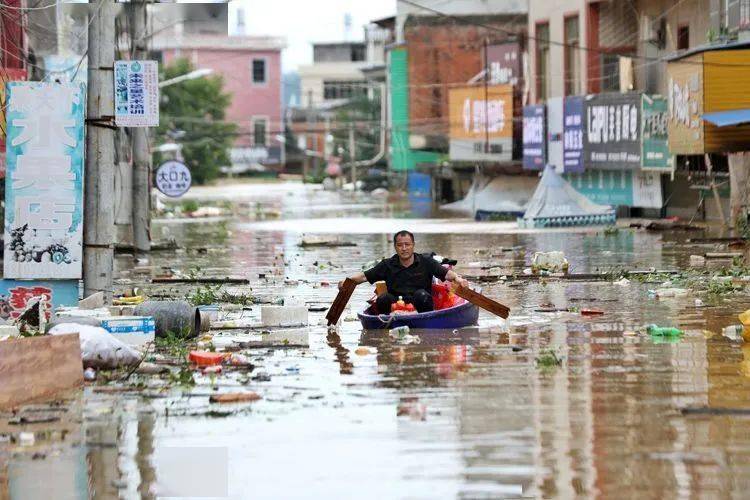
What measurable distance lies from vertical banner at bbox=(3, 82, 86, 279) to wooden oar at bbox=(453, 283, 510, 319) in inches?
201

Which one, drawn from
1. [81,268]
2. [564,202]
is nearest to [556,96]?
[564,202]

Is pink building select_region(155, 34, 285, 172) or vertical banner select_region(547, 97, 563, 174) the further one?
pink building select_region(155, 34, 285, 172)

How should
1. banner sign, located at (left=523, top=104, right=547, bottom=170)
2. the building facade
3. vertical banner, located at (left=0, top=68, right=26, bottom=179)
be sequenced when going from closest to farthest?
vertical banner, located at (left=0, top=68, right=26, bottom=179) → banner sign, located at (left=523, top=104, right=547, bottom=170) → the building facade

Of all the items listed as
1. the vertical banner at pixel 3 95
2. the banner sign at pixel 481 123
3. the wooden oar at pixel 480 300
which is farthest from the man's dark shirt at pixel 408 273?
the banner sign at pixel 481 123

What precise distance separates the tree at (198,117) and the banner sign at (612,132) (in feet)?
163

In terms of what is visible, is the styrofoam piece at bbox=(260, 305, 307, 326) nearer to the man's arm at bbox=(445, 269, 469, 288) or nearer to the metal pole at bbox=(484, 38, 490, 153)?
the man's arm at bbox=(445, 269, 469, 288)

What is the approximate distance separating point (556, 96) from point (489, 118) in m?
6.53

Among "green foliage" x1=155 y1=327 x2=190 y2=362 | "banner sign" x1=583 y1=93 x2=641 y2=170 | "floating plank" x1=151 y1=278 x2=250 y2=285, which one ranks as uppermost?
"banner sign" x1=583 y1=93 x2=641 y2=170

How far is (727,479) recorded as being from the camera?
9203mm

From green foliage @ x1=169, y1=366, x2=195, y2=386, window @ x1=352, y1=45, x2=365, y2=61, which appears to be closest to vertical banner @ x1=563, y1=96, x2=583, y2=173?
green foliage @ x1=169, y1=366, x2=195, y2=386

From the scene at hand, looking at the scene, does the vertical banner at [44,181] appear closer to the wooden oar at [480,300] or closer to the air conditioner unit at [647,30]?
the wooden oar at [480,300]

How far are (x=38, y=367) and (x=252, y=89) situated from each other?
341 feet

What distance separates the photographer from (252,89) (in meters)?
116

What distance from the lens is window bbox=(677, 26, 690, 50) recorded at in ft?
152
